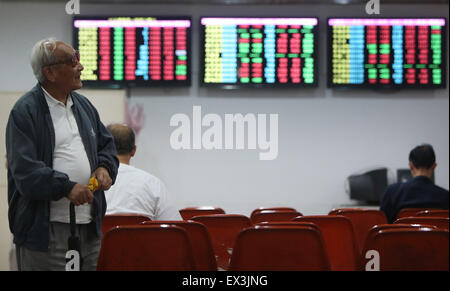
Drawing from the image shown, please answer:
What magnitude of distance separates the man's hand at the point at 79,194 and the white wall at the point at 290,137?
483 cm

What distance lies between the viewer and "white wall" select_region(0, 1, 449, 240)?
266 inches

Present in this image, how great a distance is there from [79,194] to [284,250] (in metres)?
0.75

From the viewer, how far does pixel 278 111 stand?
6773 mm

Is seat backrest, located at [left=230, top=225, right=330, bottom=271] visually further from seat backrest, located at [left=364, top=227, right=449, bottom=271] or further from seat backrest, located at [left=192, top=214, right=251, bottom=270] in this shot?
seat backrest, located at [left=192, top=214, right=251, bottom=270]

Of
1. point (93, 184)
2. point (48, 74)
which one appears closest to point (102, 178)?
point (93, 184)

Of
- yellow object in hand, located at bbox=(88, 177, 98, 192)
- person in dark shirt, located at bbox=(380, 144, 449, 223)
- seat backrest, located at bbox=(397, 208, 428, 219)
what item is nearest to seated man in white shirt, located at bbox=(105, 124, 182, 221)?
yellow object in hand, located at bbox=(88, 177, 98, 192)

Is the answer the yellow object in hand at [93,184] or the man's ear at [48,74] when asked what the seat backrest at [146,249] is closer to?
the yellow object in hand at [93,184]

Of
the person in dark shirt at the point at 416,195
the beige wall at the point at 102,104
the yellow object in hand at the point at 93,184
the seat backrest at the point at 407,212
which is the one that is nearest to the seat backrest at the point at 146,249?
the yellow object in hand at the point at 93,184

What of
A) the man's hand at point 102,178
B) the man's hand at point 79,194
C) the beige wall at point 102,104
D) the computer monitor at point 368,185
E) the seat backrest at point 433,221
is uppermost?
the beige wall at point 102,104

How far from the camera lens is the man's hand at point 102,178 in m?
2.06

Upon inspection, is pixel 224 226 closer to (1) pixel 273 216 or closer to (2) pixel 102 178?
(1) pixel 273 216

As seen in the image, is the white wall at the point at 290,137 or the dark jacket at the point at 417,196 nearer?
the dark jacket at the point at 417,196

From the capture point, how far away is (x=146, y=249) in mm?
2113
